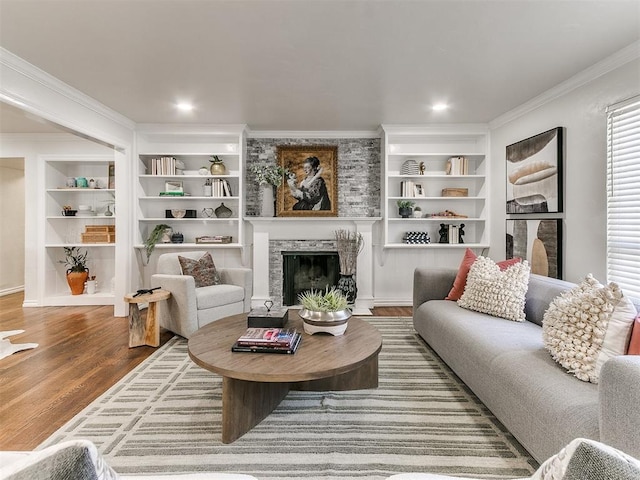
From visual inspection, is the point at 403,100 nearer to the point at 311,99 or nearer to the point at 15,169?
the point at 311,99

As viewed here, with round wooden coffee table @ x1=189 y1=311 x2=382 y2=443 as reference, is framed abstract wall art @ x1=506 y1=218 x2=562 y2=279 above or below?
above

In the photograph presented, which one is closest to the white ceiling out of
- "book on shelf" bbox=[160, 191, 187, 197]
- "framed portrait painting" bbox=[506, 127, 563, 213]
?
"framed portrait painting" bbox=[506, 127, 563, 213]

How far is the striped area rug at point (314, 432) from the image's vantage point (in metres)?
1.56

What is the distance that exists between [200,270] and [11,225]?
4.58 meters

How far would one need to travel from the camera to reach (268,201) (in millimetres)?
4738

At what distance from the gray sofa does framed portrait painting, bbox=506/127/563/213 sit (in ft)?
3.67

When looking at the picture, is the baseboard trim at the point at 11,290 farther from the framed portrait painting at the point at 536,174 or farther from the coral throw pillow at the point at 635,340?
the framed portrait painting at the point at 536,174

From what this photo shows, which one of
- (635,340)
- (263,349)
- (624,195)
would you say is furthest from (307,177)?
(635,340)

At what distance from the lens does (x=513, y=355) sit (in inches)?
70.8

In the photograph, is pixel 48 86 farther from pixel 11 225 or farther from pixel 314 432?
pixel 11 225

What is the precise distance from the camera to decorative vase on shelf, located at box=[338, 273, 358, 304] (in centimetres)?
434

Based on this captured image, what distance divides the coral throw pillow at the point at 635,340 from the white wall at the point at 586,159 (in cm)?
167

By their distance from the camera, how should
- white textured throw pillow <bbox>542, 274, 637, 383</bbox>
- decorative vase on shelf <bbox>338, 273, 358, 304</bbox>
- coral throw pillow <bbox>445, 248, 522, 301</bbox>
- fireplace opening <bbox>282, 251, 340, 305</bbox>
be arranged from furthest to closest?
fireplace opening <bbox>282, 251, 340, 305</bbox>, decorative vase on shelf <bbox>338, 273, 358, 304</bbox>, coral throw pillow <bbox>445, 248, 522, 301</bbox>, white textured throw pillow <bbox>542, 274, 637, 383</bbox>

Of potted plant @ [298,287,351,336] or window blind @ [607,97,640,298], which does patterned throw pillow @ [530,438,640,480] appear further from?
window blind @ [607,97,640,298]
